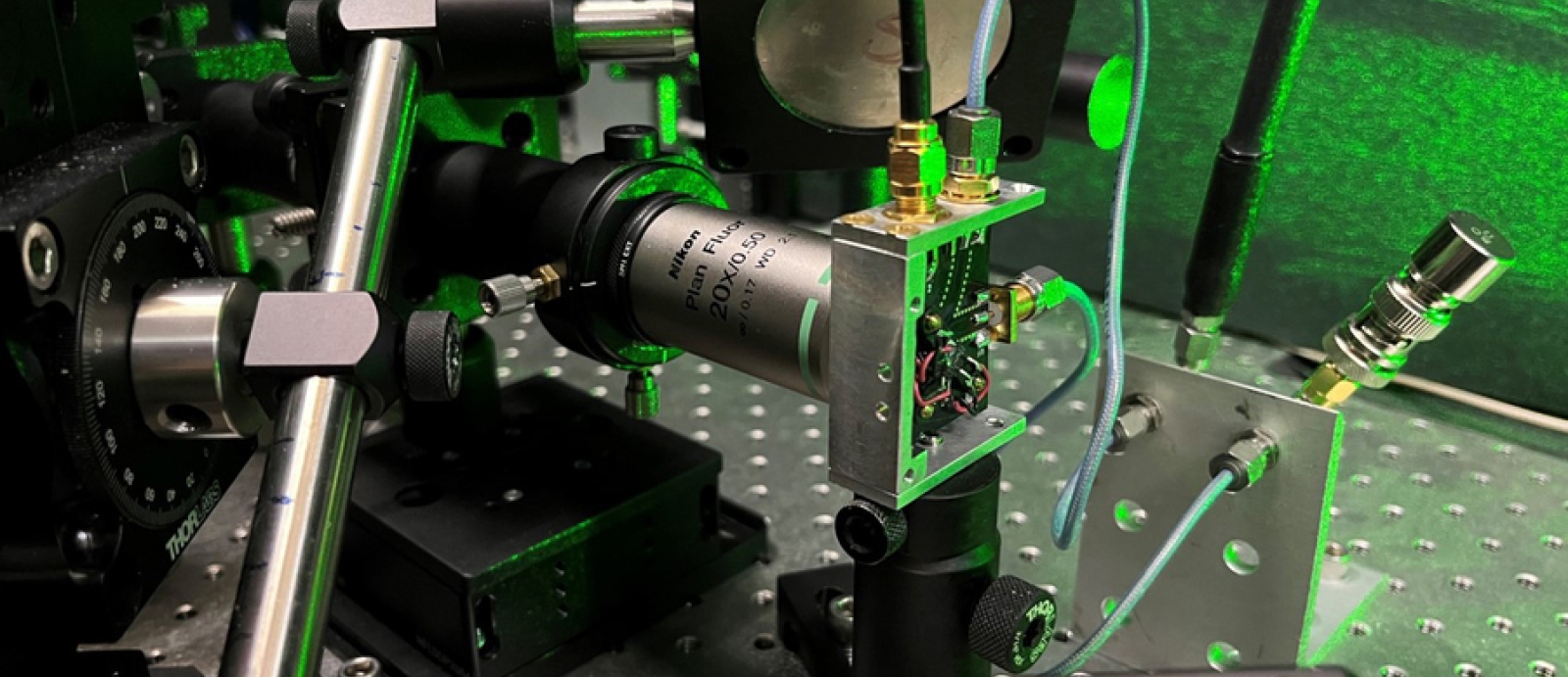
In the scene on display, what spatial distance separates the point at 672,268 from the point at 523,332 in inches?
20.0

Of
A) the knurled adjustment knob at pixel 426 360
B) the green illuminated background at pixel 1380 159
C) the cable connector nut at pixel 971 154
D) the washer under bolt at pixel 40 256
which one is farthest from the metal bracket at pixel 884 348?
the green illuminated background at pixel 1380 159

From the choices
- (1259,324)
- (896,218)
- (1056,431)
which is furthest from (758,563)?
(1259,324)

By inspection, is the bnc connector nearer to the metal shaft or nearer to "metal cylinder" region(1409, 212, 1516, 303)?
"metal cylinder" region(1409, 212, 1516, 303)

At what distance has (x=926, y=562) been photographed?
50 centimetres

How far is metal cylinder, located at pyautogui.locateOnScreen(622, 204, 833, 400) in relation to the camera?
1.69 ft

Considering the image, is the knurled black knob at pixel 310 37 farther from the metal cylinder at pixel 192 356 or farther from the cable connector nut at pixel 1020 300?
the cable connector nut at pixel 1020 300

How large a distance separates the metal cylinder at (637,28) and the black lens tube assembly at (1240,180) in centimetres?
27

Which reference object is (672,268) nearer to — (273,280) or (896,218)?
(896,218)

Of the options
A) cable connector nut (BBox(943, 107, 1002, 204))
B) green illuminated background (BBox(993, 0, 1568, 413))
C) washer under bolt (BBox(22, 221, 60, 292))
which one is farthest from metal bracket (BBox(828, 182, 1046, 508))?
green illuminated background (BBox(993, 0, 1568, 413))

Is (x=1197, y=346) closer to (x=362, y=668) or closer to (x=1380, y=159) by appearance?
(x=1380, y=159)

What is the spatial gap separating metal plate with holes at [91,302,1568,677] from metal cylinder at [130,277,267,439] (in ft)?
0.70

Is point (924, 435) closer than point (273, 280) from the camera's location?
Yes

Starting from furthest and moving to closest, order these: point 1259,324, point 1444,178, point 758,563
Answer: point 1259,324
point 1444,178
point 758,563

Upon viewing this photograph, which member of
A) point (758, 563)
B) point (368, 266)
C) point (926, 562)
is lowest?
point (758, 563)
